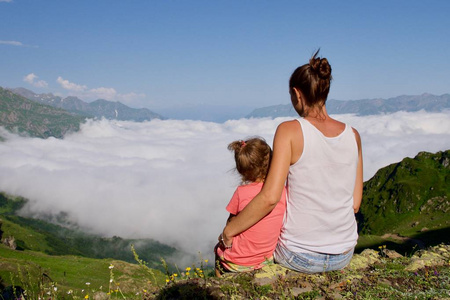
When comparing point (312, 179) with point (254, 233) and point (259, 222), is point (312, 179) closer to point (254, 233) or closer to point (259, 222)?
point (259, 222)

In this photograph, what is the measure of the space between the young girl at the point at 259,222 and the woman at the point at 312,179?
253 mm

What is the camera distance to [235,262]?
6.73 meters

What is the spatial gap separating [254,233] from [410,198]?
17873cm

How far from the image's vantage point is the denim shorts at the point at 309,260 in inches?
246

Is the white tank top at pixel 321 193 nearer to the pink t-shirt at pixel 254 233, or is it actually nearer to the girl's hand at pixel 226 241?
the pink t-shirt at pixel 254 233

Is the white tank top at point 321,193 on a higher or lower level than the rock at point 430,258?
higher

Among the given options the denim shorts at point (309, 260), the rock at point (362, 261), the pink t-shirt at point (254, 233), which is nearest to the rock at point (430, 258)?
the rock at point (362, 261)

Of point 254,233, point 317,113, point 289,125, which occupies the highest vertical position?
point 317,113

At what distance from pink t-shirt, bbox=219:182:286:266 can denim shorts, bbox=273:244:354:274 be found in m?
0.26

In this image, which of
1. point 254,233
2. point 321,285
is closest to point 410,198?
Result: point 321,285

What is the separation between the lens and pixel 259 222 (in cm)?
626

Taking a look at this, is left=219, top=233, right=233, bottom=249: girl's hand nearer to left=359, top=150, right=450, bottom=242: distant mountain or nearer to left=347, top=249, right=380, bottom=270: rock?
left=347, top=249, right=380, bottom=270: rock

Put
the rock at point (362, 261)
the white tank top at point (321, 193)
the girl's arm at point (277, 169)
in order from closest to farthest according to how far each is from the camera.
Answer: the girl's arm at point (277, 169) → the white tank top at point (321, 193) → the rock at point (362, 261)

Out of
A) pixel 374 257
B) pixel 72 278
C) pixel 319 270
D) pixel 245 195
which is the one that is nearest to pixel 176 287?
pixel 245 195
